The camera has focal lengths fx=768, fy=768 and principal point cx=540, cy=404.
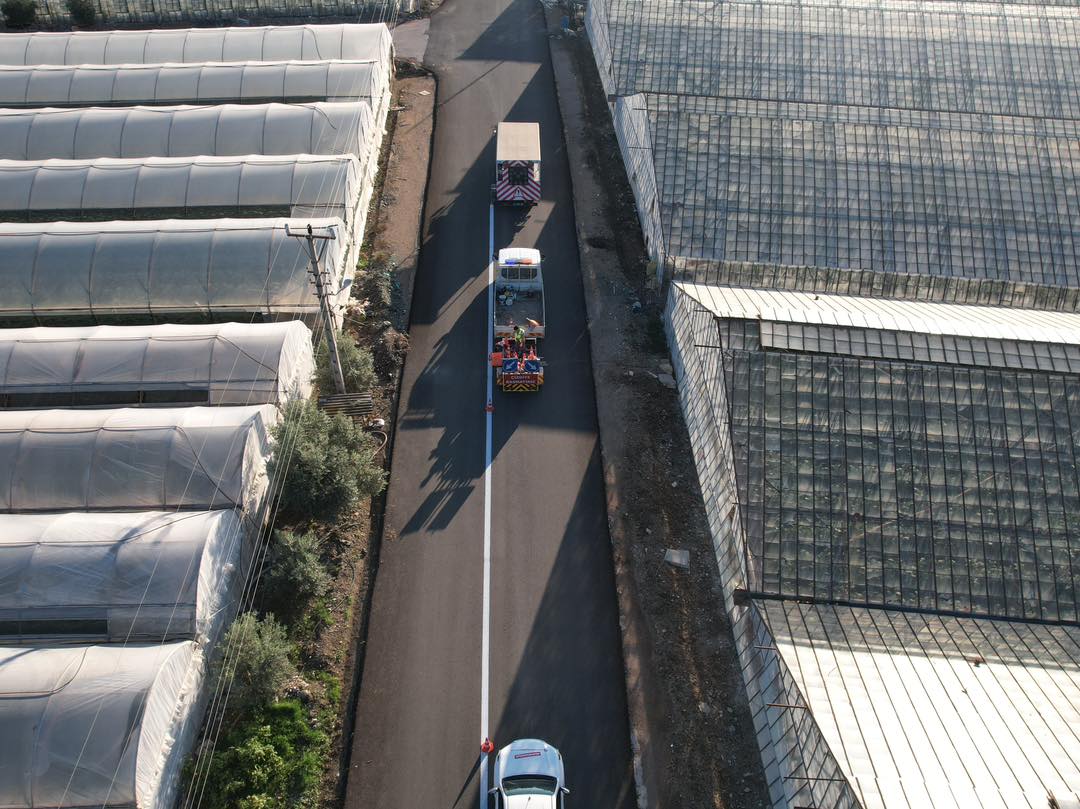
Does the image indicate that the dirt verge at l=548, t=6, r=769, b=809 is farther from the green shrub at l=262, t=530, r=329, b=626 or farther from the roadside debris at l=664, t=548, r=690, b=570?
the green shrub at l=262, t=530, r=329, b=626

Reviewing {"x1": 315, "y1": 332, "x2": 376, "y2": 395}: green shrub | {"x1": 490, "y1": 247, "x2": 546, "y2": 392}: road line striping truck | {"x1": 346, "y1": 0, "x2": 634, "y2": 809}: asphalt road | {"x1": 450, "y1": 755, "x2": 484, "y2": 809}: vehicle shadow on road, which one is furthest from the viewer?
{"x1": 490, "y1": 247, "x2": 546, "y2": 392}: road line striping truck

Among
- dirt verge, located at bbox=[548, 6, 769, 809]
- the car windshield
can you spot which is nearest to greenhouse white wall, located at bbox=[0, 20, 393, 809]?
the car windshield

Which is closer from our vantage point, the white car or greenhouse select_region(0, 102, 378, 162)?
the white car

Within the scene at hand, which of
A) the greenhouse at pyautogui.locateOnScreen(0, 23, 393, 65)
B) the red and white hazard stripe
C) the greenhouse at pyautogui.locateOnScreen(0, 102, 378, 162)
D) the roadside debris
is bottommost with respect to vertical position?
the roadside debris

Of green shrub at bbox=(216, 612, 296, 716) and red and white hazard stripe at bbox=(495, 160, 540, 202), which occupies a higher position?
red and white hazard stripe at bbox=(495, 160, 540, 202)

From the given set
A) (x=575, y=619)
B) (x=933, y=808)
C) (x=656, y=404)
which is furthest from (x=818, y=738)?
(x=656, y=404)

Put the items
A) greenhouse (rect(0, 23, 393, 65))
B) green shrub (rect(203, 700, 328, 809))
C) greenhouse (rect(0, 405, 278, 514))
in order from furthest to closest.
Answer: greenhouse (rect(0, 23, 393, 65))
greenhouse (rect(0, 405, 278, 514))
green shrub (rect(203, 700, 328, 809))

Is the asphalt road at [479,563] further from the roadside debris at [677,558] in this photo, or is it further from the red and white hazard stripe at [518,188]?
the roadside debris at [677,558]

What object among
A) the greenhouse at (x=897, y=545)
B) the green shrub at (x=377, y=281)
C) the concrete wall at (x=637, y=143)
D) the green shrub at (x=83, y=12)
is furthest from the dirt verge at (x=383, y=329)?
the green shrub at (x=83, y=12)
